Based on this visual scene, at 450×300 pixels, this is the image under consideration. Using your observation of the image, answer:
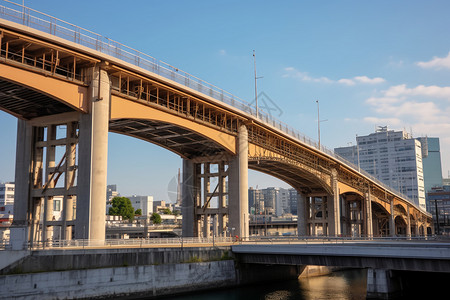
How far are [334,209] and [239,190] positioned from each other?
4176 cm

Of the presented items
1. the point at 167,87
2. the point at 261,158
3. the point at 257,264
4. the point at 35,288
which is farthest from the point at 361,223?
the point at 35,288

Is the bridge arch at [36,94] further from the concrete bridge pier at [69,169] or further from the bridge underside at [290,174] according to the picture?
the bridge underside at [290,174]

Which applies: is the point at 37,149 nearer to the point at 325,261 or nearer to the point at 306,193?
the point at 325,261

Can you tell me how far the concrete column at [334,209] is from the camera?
97188 mm

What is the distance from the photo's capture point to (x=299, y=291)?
48344mm

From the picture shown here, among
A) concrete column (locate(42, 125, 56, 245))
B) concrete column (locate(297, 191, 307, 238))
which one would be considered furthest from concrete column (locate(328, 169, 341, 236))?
concrete column (locate(42, 125, 56, 245))

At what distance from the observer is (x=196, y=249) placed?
45594mm

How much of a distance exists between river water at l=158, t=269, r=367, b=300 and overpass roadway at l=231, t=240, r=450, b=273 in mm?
3038

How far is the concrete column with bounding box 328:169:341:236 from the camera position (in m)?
97.2

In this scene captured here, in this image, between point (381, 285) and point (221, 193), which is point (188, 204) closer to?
point (221, 193)

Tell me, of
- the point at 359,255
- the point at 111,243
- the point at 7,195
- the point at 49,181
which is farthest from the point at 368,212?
the point at 7,195

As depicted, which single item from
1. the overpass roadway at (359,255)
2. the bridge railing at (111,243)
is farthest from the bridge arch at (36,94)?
the overpass roadway at (359,255)

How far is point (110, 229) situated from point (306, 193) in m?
51.6

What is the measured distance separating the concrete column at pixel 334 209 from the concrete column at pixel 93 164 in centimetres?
6180
